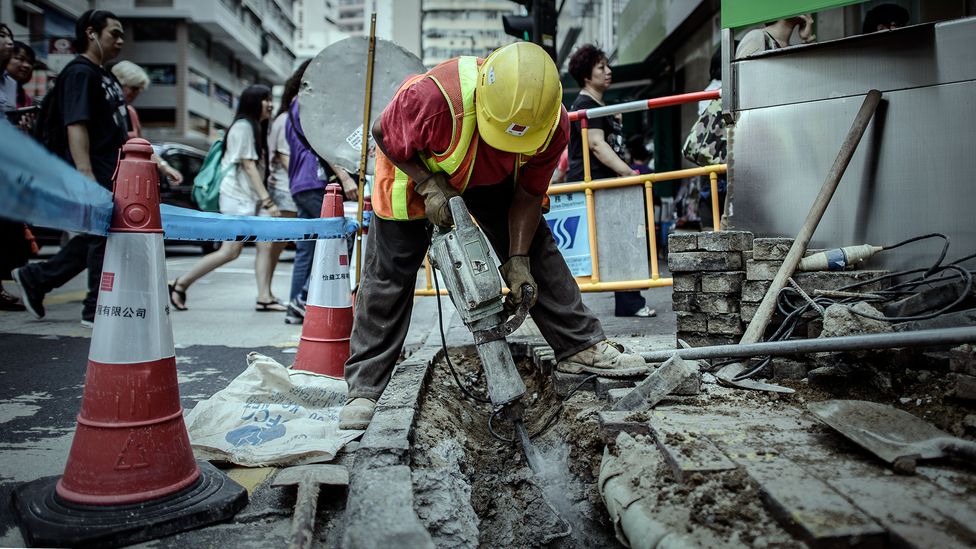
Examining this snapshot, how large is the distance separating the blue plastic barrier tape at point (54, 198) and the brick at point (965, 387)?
264 cm

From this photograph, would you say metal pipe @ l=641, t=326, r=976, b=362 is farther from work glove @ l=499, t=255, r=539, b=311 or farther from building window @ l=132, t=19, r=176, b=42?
building window @ l=132, t=19, r=176, b=42

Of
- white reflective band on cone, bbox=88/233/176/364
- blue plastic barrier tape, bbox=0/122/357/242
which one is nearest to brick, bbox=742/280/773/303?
blue plastic barrier tape, bbox=0/122/357/242

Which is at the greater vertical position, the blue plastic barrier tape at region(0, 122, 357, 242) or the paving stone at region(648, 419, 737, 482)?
the blue plastic barrier tape at region(0, 122, 357, 242)

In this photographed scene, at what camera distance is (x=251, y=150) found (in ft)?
19.6

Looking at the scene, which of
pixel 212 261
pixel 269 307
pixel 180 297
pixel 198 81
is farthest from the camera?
pixel 198 81

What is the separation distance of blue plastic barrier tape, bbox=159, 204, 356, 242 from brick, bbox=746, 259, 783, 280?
2.04 metres

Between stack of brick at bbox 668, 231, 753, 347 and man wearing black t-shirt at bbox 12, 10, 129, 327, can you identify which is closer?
stack of brick at bbox 668, 231, 753, 347

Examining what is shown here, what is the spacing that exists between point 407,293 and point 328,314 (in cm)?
68

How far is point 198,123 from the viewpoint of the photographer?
42.2 m

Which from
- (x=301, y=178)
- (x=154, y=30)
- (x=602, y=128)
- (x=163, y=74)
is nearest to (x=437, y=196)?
(x=602, y=128)

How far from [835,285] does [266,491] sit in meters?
2.50

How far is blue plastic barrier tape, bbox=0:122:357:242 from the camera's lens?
1.40 metres

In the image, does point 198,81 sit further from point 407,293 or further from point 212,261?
point 407,293

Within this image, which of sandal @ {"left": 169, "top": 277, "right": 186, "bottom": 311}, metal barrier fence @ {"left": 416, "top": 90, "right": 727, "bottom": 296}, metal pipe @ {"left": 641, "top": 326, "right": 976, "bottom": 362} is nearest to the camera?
metal pipe @ {"left": 641, "top": 326, "right": 976, "bottom": 362}
